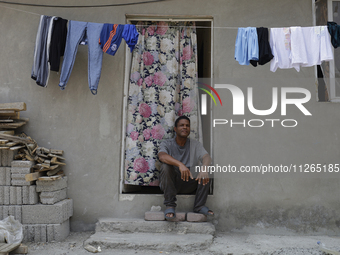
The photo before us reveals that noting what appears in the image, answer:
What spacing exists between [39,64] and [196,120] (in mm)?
2370

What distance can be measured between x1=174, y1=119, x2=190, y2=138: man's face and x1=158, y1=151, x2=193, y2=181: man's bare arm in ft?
1.24

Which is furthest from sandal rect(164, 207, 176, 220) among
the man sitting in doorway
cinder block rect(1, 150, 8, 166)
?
cinder block rect(1, 150, 8, 166)

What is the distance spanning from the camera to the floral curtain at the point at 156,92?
4703 mm

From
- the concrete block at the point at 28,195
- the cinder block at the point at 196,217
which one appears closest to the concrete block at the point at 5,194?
the concrete block at the point at 28,195

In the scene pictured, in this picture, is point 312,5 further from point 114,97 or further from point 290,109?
point 114,97

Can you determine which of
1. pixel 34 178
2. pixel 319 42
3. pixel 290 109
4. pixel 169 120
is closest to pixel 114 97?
pixel 169 120

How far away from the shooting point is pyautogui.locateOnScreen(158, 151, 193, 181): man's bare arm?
4098mm

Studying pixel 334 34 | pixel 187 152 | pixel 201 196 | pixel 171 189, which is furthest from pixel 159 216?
pixel 334 34

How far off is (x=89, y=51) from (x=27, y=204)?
2.15 metres

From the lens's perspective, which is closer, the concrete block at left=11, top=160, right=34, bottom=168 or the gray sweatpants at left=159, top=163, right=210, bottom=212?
the concrete block at left=11, top=160, right=34, bottom=168

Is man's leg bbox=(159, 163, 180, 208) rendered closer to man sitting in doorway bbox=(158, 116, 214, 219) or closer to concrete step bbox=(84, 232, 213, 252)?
man sitting in doorway bbox=(158, 116, 214, 219)

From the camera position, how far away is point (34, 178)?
4.01 m

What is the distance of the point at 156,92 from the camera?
4.83m

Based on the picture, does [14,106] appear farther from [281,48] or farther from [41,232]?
[281,48]
